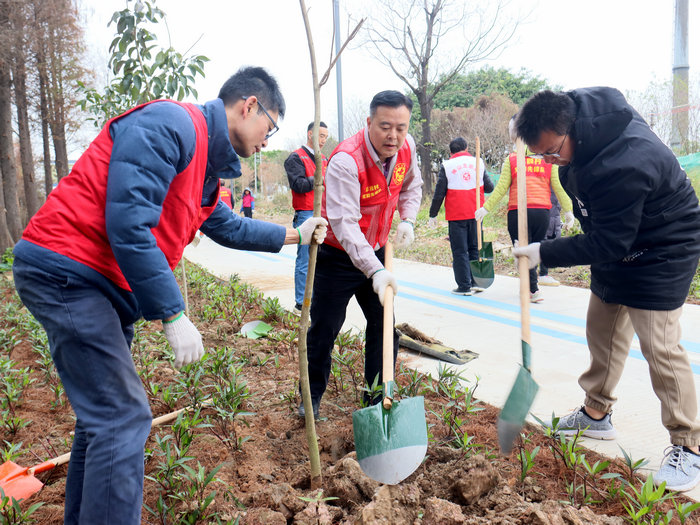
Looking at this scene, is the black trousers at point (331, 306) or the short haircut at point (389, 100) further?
the black trousers at point (331, 306)

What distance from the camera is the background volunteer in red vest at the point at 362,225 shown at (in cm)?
253

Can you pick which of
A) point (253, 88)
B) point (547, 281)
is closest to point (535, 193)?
point (547, 281)

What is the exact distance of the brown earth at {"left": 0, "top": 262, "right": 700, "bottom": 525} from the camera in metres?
1.97

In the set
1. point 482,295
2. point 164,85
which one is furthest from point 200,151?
point 482,295

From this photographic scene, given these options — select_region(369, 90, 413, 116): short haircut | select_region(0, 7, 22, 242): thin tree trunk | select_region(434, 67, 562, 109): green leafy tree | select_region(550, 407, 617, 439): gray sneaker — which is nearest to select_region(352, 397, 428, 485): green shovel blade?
select_region(550, 407, 617, 439): gray sneaker

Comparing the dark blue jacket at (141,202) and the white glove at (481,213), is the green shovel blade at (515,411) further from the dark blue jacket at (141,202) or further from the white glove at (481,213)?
the white glove at (481,213)

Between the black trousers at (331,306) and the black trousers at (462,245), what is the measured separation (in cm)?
384

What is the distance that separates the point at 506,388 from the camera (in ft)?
11.4

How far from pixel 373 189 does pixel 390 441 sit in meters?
1.25

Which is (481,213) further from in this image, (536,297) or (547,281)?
(547,281)

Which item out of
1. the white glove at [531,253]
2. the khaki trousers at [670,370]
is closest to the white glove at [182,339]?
the white glove at [531,253]

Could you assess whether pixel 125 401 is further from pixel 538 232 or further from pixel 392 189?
pixel 538 232

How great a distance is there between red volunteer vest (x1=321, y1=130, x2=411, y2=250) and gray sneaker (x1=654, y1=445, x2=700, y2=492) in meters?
1.64

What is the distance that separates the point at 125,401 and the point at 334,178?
1452 mm
